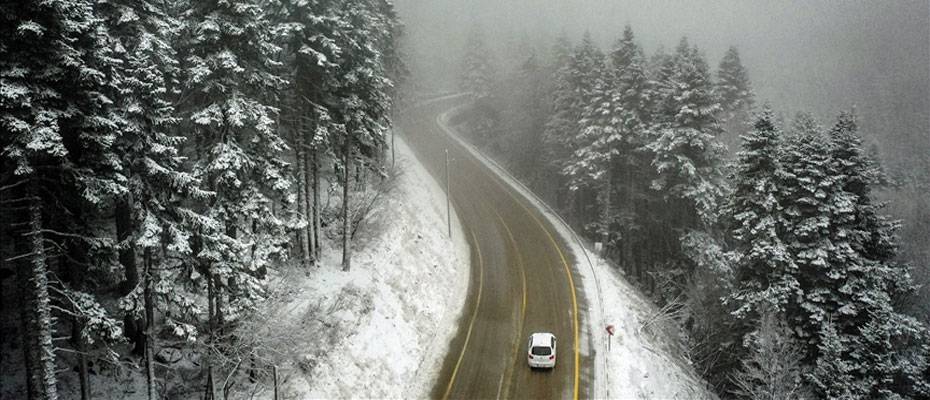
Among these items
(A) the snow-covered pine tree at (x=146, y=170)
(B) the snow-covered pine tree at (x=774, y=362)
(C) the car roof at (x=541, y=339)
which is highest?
Result: (A) the snow-covered pine tree at (x=146, y=170)

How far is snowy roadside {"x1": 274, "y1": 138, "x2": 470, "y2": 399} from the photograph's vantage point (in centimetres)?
2116

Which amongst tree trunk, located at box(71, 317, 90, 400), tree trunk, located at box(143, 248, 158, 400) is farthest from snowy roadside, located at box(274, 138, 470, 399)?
tree trunk, located at box(71, 317, 90, 400)

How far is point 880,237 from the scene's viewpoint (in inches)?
1049

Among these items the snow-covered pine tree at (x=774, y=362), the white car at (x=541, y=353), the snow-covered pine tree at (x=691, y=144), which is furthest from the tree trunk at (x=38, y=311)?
the snow-covered pine tree at (x=691, y=144)

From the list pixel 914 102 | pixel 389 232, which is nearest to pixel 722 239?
pixel 389 232

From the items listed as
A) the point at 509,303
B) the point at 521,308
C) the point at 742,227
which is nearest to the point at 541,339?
the point at 521,308

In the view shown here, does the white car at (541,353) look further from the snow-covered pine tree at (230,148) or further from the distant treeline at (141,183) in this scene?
the snow-covered pine tree at (230,148)

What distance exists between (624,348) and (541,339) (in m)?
4.61

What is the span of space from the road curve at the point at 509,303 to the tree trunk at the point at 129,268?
39.8 ft

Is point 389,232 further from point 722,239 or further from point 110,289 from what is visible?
point 722,239

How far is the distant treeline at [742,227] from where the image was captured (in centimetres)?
2423

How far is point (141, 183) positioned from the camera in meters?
14.2

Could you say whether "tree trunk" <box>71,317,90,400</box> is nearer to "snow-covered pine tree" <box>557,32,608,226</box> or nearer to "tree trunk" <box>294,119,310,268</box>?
"tree trunk" <box>294,119,310,268</box>

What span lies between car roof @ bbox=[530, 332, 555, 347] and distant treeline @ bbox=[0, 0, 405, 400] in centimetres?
1284
